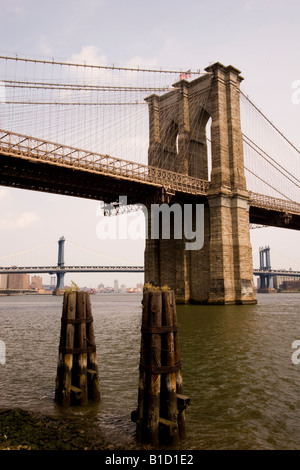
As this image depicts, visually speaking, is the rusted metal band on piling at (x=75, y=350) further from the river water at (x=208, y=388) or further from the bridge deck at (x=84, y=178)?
the bridge deck at (x=84, y=178)

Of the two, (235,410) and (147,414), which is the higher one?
(147,414)

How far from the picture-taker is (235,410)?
8.10 m

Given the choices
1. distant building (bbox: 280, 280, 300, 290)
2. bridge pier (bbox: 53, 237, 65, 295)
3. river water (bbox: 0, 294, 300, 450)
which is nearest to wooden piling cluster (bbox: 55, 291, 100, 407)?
river water (bbox: 0, 294, 300, 450)

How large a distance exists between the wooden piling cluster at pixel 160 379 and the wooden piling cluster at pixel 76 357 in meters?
2.14

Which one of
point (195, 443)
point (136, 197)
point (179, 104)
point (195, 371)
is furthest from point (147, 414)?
point (179, 104)

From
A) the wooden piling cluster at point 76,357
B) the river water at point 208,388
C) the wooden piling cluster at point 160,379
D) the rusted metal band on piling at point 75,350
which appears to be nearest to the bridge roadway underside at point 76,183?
the river water at point 208,388

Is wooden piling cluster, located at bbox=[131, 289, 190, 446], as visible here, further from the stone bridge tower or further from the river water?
the stone bridge tower

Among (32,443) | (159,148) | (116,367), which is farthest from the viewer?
(159,148)

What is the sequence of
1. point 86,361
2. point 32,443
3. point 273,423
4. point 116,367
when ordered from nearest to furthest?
point 32,443 < point 273,423 < point 86,361 < point 116,367

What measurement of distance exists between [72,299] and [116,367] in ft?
14.9

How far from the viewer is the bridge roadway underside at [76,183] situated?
110 feet

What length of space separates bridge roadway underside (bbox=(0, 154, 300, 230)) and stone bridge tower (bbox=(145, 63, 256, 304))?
3.70 m

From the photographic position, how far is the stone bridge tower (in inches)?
1670

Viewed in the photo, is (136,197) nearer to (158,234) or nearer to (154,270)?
(158,234)
